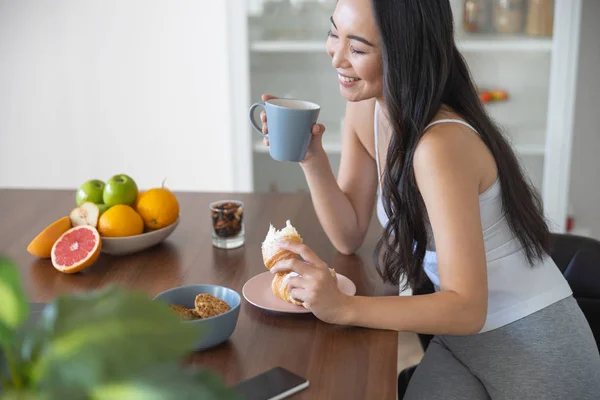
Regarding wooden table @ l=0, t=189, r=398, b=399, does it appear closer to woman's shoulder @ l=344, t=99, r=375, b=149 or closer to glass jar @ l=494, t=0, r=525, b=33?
woman's shoulder @ l=344, t=99, r=375, b=149

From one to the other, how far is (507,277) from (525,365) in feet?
0.55

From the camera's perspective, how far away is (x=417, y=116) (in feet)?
4.18

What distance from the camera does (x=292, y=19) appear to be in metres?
2.99

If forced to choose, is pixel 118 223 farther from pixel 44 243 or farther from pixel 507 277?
pixel 507 277

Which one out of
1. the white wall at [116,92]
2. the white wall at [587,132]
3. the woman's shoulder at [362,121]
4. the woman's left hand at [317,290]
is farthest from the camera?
the white wall at [116,92]

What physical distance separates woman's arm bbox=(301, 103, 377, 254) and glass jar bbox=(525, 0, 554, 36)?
5.05ft

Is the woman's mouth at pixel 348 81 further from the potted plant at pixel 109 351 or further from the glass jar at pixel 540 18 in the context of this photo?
the glass jar at pixel 540 18

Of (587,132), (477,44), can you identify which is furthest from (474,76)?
(587,132)

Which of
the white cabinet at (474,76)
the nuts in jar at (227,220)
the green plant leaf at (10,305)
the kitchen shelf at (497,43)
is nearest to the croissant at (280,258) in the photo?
the nuts in jar at (227,220)

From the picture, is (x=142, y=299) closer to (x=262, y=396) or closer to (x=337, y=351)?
(x=262, y=396)

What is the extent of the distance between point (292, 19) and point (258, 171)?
666 mm

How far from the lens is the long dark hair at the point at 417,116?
1.24 metres

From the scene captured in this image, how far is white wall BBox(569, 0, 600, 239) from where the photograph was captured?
313 centimetres

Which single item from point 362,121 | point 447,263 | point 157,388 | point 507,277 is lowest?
point 507,277
